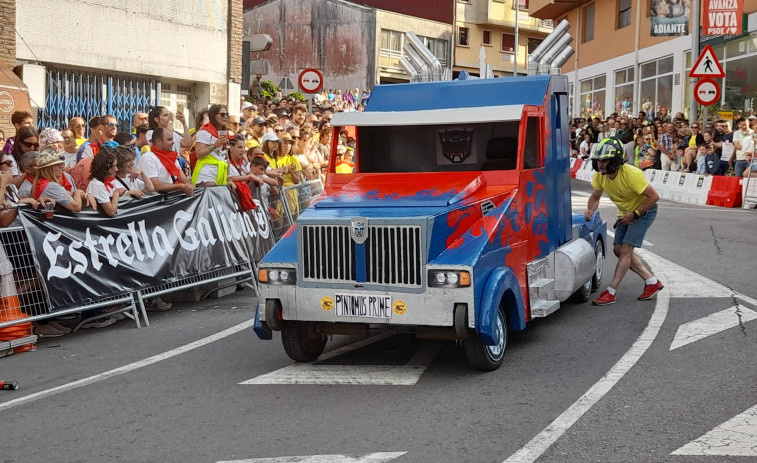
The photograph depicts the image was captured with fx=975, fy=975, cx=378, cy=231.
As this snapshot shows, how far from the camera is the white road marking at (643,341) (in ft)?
18.9

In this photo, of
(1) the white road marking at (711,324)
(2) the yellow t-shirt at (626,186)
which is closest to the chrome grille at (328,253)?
(1) the white road marking at (711,324)

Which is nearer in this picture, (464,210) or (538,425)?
(538,425)

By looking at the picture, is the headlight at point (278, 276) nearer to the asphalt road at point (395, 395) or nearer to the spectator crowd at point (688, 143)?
the asphalt road at point (395, 395)

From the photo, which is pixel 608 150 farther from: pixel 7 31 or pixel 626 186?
pixel 7 31

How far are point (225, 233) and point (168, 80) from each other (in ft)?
48.3

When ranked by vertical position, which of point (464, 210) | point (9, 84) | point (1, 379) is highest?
point (9, 84)

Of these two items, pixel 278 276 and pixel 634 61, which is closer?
pixel 278 276

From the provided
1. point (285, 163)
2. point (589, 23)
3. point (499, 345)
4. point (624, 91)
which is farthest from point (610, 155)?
point (589, 23)

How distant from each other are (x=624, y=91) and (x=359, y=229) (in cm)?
3723

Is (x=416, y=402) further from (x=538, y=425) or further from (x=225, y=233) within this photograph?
(x=225, y=233)

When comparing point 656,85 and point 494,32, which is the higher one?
point 494,32

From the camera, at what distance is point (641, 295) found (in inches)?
425

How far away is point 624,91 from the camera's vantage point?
1677 inches

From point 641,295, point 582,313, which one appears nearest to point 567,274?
point 582,313
